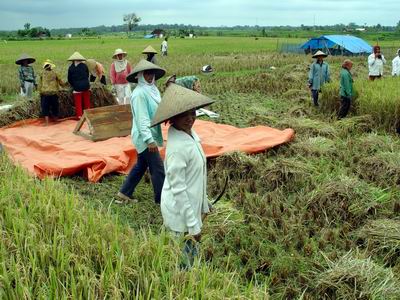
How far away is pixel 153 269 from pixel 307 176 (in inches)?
126

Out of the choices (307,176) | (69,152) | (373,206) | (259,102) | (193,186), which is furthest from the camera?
(259,102)

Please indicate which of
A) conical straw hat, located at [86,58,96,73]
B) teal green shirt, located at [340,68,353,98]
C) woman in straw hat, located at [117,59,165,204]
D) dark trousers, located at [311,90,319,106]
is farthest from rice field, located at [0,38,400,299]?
conical straw hat, located at [86,58,96,73]

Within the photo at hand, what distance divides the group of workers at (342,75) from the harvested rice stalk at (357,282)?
5.39 meters

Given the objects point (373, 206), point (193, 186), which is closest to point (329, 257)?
point (373, 206)

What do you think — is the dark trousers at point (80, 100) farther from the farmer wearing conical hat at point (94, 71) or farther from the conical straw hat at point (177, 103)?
the conical straw hat at point (177, 103)

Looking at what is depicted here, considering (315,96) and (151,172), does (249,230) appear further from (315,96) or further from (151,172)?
(315,96)

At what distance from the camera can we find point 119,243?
2.46 metres

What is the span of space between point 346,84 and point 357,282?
5636mm

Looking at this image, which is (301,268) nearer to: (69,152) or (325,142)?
(325,142)

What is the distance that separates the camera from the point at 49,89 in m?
8.10

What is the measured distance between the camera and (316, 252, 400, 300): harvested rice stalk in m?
2.86

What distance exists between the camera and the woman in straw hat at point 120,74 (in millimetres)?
8469

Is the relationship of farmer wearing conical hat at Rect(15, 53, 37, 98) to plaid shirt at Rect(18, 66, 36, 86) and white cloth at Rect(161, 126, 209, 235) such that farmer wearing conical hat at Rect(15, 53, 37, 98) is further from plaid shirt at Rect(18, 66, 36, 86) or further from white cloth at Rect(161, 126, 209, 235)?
white cloth at Rect(161, 126, 209, 235)

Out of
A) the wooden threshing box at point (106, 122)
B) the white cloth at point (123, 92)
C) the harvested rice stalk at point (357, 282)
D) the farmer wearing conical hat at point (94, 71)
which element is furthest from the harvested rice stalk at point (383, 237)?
the farmer wearing conical hat at point (94, 71)
